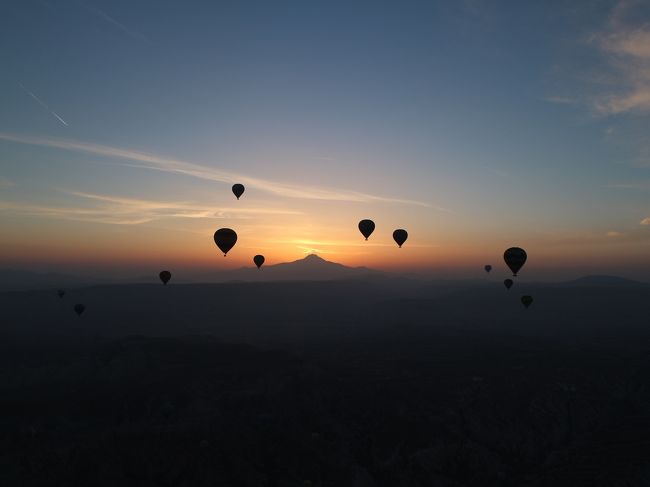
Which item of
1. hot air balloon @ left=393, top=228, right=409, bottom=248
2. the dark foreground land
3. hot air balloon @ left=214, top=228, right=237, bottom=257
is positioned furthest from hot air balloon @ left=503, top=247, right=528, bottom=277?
hot air balloon @ left=214, top=228, right=237, bottom=257

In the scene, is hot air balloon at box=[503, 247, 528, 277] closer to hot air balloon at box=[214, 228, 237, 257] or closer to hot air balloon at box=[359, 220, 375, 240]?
hot air balloon at box=[359, 220, 375, 240]

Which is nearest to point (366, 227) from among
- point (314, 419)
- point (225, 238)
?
point (225, 238)

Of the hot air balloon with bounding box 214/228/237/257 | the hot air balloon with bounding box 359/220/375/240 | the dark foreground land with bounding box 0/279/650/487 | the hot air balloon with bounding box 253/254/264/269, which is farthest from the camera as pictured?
the hot air balloon with bounding box 253/254/264/269

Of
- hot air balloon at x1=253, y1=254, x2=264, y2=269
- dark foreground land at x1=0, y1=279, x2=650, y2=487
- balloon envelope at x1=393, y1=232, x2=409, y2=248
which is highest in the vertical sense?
balloon envelope at x1=393, y1=232, x2=409, y2=248

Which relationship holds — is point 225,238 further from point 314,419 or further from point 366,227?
point 314,419

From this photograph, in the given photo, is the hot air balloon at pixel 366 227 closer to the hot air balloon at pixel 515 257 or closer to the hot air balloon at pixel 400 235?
the hot air balloon at pixel 400 235

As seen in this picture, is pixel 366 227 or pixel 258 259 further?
pixel 258 259

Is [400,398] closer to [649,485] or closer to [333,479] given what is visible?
[333,479]

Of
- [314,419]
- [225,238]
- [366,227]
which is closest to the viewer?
[225,238]
